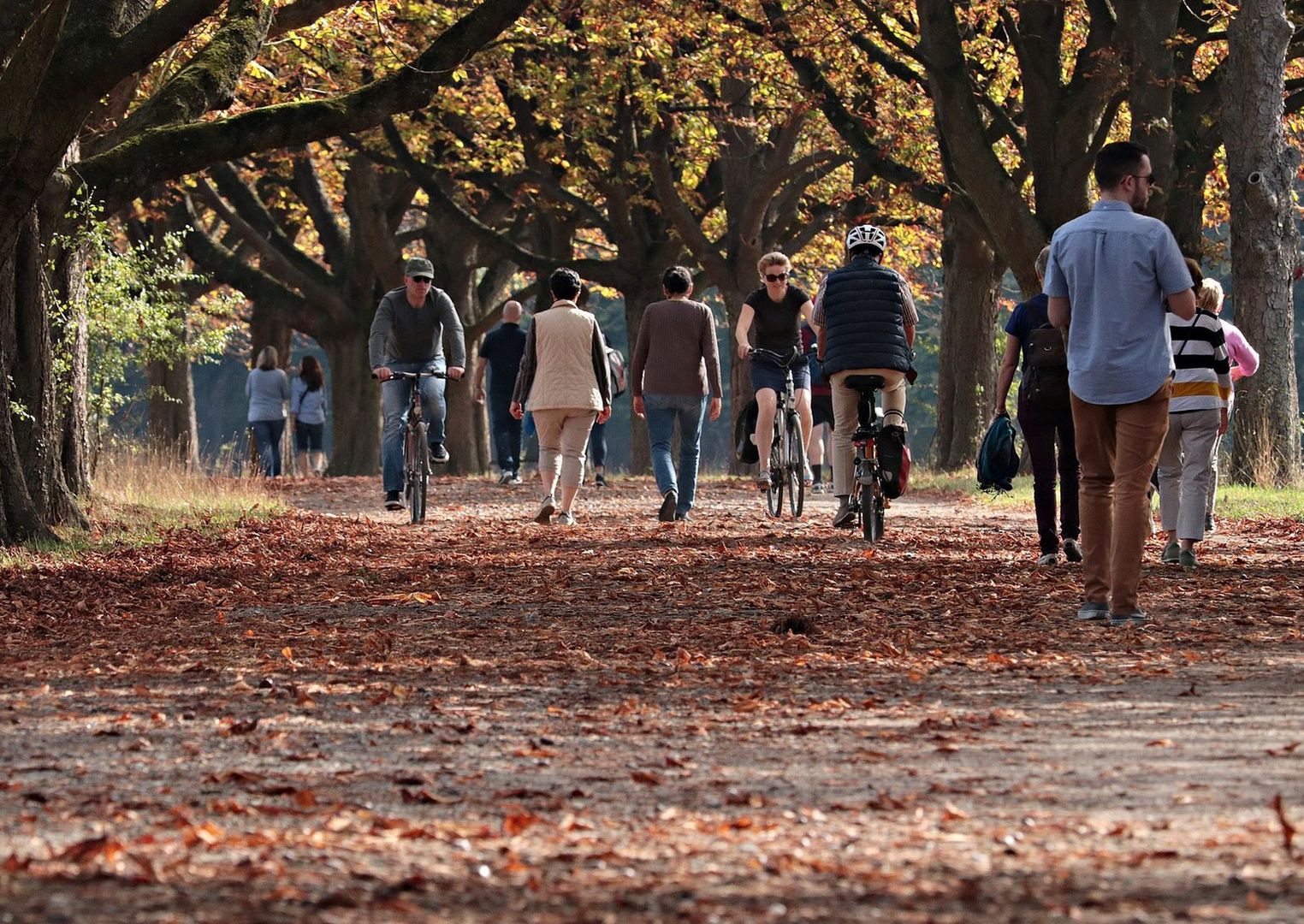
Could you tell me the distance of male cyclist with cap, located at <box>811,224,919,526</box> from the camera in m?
13.6

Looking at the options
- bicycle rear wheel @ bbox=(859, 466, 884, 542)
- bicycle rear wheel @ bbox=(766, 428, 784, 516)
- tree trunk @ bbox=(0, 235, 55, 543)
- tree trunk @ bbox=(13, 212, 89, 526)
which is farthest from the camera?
bicycle rear wheel @ bbox=(766, 428, 784, 516)

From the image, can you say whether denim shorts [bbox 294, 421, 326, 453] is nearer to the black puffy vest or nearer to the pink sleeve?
the black puffy vest

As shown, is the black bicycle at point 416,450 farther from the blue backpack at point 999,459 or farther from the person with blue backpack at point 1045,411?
the person with blue backpack at point 1045,411

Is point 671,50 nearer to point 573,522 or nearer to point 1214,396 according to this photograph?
point 573,522

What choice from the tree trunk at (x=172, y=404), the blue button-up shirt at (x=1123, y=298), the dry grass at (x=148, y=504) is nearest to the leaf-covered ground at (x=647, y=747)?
the blue button-up shirt at (x=1123, y=298)

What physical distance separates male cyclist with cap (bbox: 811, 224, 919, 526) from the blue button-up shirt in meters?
4.58

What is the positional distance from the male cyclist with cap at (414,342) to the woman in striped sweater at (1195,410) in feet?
19.8

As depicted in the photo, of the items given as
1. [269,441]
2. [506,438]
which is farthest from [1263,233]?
[269,441]

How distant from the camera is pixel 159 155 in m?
14.3

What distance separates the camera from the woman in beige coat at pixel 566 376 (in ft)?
50.7

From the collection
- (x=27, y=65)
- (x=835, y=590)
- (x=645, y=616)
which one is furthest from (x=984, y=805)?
(x=27, y=65)

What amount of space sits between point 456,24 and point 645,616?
5740 millimetres

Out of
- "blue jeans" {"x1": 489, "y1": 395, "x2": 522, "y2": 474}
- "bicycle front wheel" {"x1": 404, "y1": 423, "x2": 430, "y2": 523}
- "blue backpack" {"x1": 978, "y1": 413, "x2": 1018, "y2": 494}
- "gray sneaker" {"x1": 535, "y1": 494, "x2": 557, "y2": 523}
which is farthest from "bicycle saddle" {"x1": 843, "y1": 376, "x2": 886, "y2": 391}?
"blue jeans" {"x1": 489, "y1": 395, "x2": 522, "y2": 474}

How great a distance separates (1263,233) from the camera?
19.5 metres
